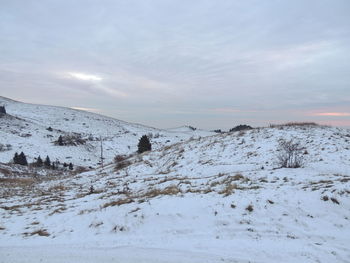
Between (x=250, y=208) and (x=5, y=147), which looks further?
(x=5, y=147)

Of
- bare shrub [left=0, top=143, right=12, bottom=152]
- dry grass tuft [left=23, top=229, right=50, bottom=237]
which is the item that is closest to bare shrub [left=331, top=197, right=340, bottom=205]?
dry grass tuft [left=23, top=229, right=50, bottom=237]

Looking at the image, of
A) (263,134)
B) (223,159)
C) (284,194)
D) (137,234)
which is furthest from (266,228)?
(263,134)

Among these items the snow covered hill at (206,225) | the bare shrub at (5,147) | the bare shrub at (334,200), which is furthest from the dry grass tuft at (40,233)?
the bare shrub at (5,147)

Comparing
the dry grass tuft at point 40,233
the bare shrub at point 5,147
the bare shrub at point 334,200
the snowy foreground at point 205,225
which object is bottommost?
the bare shrub at point 5,147

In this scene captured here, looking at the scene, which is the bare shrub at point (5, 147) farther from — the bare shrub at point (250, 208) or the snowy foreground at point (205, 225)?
the bare shrub at point (250, 208)

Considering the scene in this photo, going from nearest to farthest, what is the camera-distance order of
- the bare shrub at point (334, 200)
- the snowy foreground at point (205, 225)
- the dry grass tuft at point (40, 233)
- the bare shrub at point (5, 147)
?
the snowy foreground at point (205, 225)
the bare shrub at point (334, 200)
the dry grass tuft at point (40, 233)
the bare shrub at point (5, 147)

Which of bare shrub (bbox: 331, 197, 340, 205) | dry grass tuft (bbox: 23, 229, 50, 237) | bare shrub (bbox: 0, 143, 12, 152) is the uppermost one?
bare shrub (bbox: 331, 197, 340, 205)

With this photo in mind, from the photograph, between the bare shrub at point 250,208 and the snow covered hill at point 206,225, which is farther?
the bare shrub at point 250,208

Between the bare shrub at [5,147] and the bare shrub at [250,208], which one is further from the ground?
the bare shrub at [250,208]

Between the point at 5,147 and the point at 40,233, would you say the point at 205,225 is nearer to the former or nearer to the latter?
the point at 40,233

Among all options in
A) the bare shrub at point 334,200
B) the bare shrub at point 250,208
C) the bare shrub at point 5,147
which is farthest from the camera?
the bare shrub at point 5,147

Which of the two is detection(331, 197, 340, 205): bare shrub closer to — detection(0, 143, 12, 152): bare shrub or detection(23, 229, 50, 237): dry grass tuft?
detection(23, 229, 50, 237): dry grass tuft

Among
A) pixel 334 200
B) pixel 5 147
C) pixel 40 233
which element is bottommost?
pixel 5 147

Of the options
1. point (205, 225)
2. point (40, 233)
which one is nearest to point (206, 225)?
point (205, 225)
